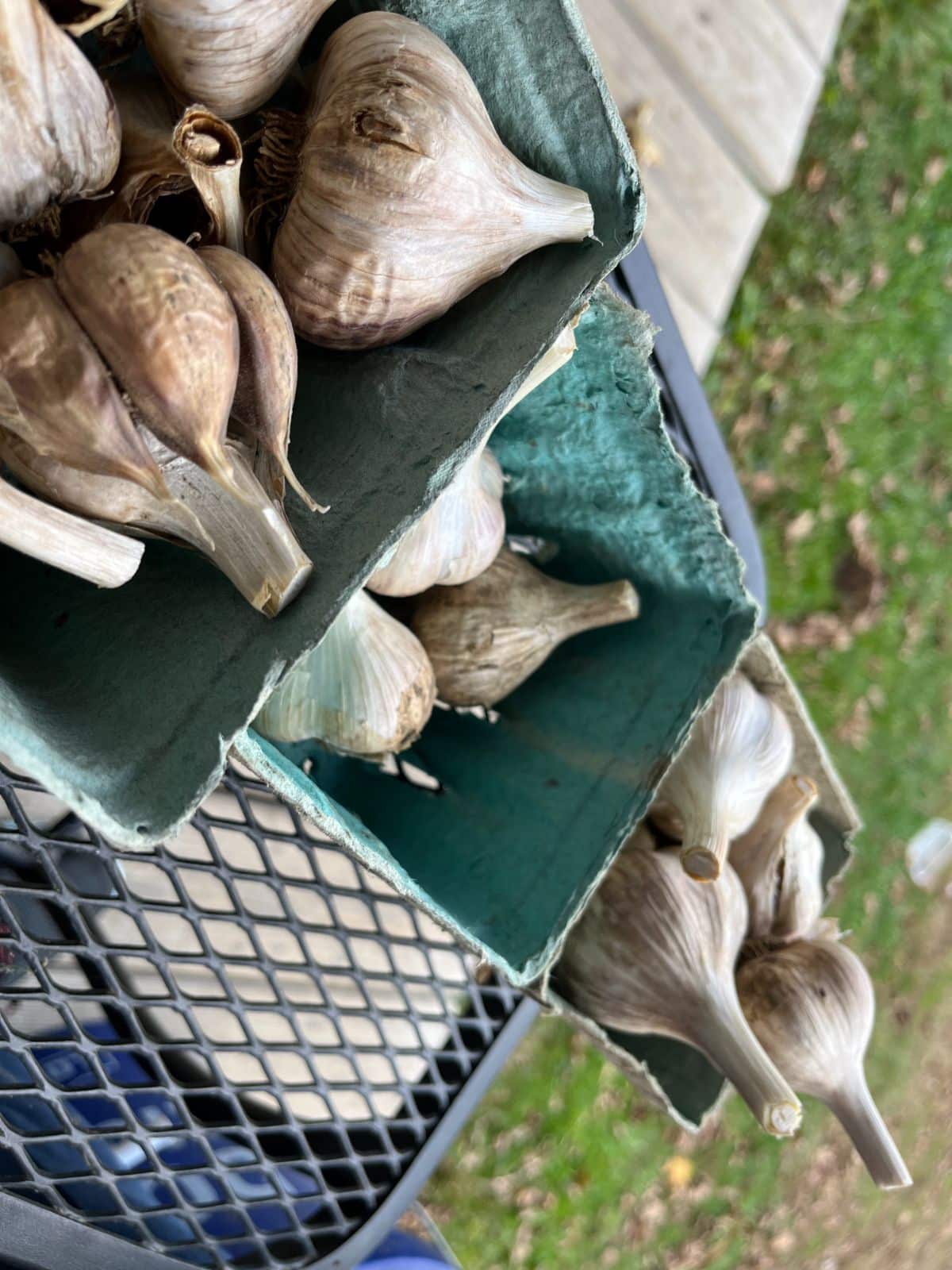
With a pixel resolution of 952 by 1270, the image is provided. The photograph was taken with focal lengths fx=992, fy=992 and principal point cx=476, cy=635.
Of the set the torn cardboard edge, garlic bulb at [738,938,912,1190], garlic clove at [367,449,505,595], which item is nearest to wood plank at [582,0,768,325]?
the torn cardboard edge

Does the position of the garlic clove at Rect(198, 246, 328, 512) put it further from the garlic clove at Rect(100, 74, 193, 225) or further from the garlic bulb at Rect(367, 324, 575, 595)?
the garlic bulb at Rect(367, 324, 575, 595)

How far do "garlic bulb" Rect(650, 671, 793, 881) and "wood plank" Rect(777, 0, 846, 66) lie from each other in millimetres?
1257

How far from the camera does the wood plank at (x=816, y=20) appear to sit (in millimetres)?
1606

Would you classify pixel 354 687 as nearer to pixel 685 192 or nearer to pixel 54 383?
pixel 54 383

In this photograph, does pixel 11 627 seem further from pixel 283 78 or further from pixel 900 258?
pixel 900 258

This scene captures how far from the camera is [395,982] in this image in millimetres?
913

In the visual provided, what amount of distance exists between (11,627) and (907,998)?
2.24m

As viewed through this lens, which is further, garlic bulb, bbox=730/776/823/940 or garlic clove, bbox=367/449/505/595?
garlic bulb, bbox=730/776/823/940

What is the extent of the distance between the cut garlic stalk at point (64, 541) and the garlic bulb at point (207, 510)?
0.01m

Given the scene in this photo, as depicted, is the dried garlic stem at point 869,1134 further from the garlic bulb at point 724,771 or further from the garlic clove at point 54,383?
the garlic clove at point 54,383

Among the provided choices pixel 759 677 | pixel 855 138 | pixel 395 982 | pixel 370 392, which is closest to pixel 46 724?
pixel 370 392

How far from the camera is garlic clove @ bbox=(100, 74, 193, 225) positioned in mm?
521

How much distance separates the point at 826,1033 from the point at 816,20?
1583 mm

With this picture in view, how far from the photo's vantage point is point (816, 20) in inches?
64.6
